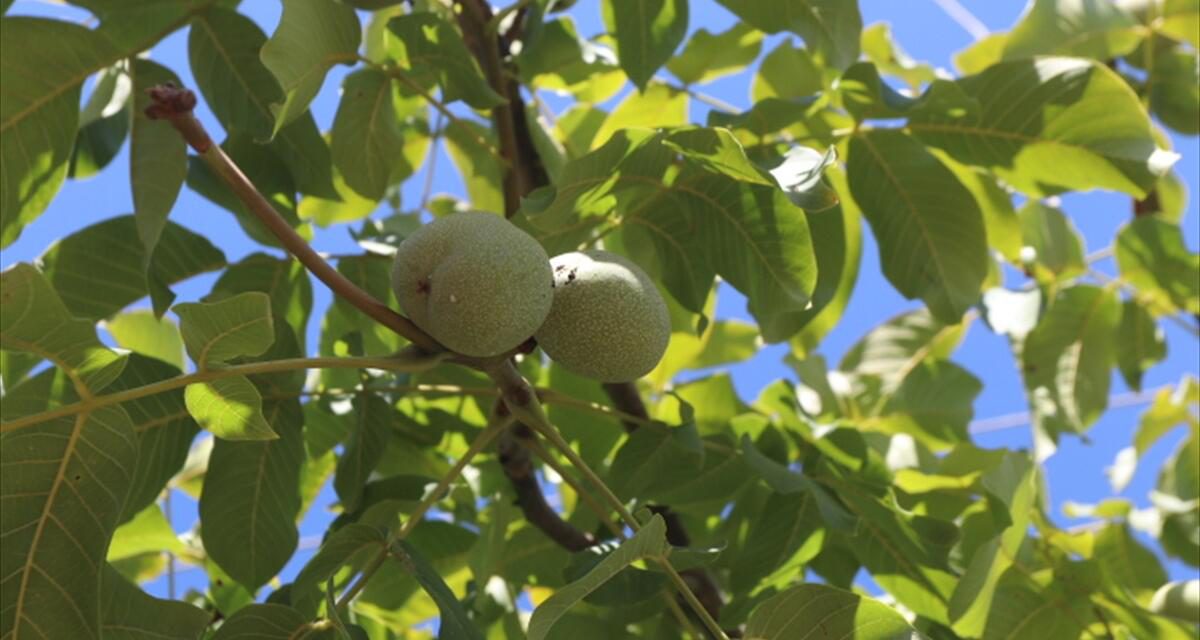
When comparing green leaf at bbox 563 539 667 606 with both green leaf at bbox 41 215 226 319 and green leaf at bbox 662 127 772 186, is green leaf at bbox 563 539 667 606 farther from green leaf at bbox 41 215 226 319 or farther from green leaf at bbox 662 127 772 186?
green leaf at bbox 41 215 226 319

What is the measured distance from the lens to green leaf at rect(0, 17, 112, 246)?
1.46 meters

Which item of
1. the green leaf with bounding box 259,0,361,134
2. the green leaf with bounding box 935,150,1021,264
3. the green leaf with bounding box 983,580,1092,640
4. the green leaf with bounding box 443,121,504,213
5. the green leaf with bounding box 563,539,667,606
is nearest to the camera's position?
the green leaf with bounding box 259,0,361,134

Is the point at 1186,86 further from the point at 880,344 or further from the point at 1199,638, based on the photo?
the point at 1199,638

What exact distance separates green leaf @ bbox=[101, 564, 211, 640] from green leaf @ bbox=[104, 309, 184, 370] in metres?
0.72

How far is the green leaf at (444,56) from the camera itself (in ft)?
4.91

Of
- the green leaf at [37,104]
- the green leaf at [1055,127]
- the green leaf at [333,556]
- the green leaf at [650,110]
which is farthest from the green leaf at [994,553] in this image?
the green leaf at [37,104]

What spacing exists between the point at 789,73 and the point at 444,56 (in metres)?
0.62

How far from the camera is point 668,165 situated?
139 centimetres

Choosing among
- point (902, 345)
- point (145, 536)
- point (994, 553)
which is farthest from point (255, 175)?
point (902, 345)

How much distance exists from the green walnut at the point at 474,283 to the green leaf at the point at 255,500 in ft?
1.22

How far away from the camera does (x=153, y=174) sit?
1.49m

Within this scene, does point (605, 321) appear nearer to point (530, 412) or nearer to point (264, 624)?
point (530, 412)

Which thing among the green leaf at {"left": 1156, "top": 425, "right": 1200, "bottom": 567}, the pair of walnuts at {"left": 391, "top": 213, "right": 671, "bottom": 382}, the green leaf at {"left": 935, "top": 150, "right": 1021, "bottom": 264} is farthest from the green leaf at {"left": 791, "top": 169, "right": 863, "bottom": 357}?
the green leaf at {"left": 1156, "top": 425, "right": 1200, "bottom": 567}

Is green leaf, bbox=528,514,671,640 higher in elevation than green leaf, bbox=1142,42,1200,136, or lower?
higher
